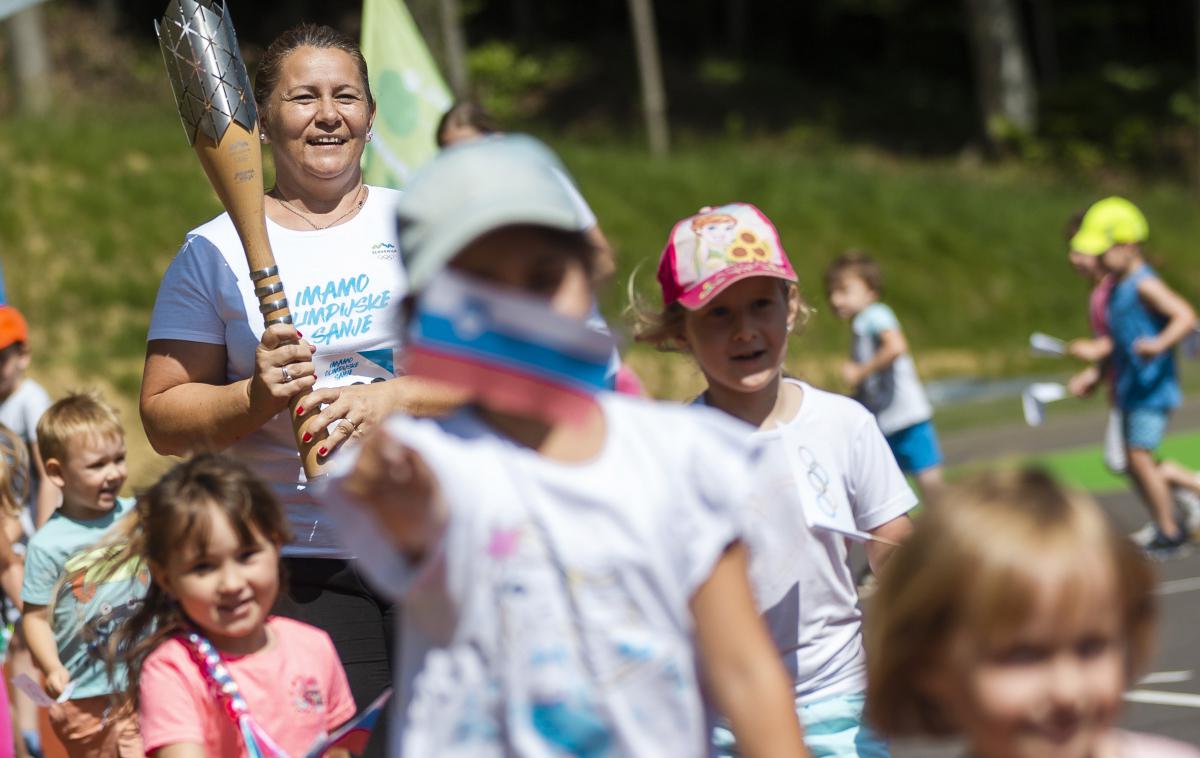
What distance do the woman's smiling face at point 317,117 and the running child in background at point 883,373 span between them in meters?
6.64

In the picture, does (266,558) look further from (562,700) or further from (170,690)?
(562,700)

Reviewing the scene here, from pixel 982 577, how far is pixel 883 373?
851cm

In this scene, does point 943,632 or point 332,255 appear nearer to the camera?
point 943,632

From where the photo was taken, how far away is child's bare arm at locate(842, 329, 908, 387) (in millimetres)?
10703

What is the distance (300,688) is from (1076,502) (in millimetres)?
1948

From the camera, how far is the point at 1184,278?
1089 inches

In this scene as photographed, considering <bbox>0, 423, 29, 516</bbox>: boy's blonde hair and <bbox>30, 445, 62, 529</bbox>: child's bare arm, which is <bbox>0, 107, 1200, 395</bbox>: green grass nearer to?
<bbox>30, 445, 62, 529</bbox>: child's bare arm

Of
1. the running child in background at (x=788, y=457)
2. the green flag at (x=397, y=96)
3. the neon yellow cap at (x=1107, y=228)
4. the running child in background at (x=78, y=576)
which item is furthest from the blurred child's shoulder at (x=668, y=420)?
the neon yellow cap at (x=1107, y=228)

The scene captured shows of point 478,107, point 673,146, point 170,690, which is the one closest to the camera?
point 170,690

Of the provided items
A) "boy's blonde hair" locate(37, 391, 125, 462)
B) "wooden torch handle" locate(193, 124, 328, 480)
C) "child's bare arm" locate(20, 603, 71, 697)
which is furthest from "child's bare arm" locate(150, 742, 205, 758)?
"boy's blonde hair" locate(37, 391, 125, 462)

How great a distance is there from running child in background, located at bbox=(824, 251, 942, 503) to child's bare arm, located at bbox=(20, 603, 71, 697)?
5860 millimetres

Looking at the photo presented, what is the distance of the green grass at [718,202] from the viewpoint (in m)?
19.6

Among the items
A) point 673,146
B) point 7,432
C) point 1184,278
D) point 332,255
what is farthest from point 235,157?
point 673,146

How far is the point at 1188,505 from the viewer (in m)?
10.9
